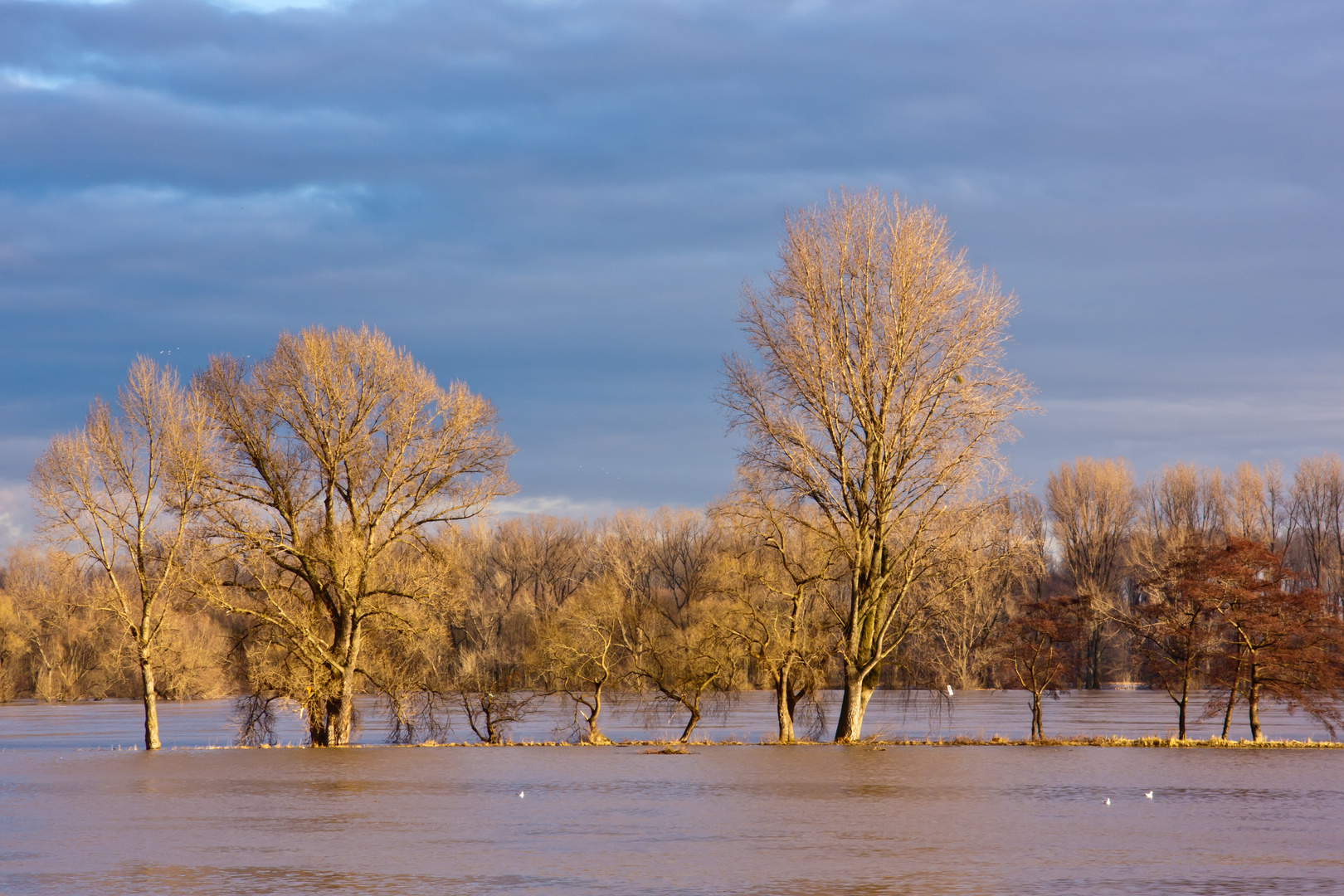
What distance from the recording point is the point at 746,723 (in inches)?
2212

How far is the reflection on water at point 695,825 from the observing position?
539 inches

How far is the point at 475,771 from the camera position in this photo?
89.0 feet

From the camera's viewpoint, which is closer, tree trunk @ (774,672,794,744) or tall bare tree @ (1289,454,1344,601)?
tree trunk @ (774,672,794,744)

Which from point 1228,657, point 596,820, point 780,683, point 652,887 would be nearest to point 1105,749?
point 1228,657

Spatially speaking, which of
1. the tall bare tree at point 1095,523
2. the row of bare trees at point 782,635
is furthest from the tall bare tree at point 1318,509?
the row of bare trees at point 782,635

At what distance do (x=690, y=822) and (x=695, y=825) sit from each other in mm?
295

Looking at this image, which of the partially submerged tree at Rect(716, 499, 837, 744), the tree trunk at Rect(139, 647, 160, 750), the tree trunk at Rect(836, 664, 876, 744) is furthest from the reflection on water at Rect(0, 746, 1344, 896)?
the partially submerged tree at Rect(716, 499, 837, 744)

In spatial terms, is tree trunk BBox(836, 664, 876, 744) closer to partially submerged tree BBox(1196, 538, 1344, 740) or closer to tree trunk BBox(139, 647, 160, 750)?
partially submerged tree BBox(1196, 538, 1344, 740)

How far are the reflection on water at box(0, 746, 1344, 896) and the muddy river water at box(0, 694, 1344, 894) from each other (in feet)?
0.22

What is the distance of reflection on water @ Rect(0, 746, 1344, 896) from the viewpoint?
13.7m

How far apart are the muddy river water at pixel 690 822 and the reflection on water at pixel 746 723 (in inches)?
543

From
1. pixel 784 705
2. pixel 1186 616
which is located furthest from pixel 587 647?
pixel 1186 616

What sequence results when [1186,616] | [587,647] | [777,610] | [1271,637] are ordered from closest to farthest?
[1271,637] → [1186,616] → [777,610] → [587,647]

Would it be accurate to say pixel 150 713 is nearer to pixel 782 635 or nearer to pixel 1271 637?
pixel 782 635
